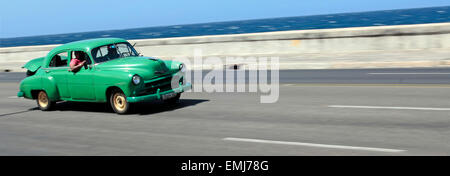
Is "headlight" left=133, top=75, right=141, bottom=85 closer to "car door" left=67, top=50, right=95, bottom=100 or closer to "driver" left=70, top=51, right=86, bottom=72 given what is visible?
"car door" left=67, top=50, right=95, bottom=100

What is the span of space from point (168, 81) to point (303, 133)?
4.03m

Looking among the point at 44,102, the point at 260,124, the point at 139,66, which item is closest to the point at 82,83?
the point at 139,66

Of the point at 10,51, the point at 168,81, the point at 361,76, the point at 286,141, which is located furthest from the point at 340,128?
the point at 10,51

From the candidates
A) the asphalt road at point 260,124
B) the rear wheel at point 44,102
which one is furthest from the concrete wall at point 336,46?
the rear wheel at point 44,102

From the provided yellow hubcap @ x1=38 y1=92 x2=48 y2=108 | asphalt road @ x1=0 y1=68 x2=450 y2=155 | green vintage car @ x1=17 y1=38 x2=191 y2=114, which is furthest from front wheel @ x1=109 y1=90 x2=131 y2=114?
yellow hubcap @ x1=38 y1=92 x2=48 y2=108

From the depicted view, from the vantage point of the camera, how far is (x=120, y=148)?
7.71m

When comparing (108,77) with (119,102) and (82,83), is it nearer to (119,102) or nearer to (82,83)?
(119,102)

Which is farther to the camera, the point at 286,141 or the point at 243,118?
the point at 243,118

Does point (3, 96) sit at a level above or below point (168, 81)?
below

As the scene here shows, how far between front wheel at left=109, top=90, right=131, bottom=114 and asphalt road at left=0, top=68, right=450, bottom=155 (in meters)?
0.19

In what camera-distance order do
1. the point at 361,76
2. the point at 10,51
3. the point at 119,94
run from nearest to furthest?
1. the point at 119,94
2. the point at 361,76
3. the point at 10,51

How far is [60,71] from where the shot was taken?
1165 centimetres

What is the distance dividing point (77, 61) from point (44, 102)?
1.77m
